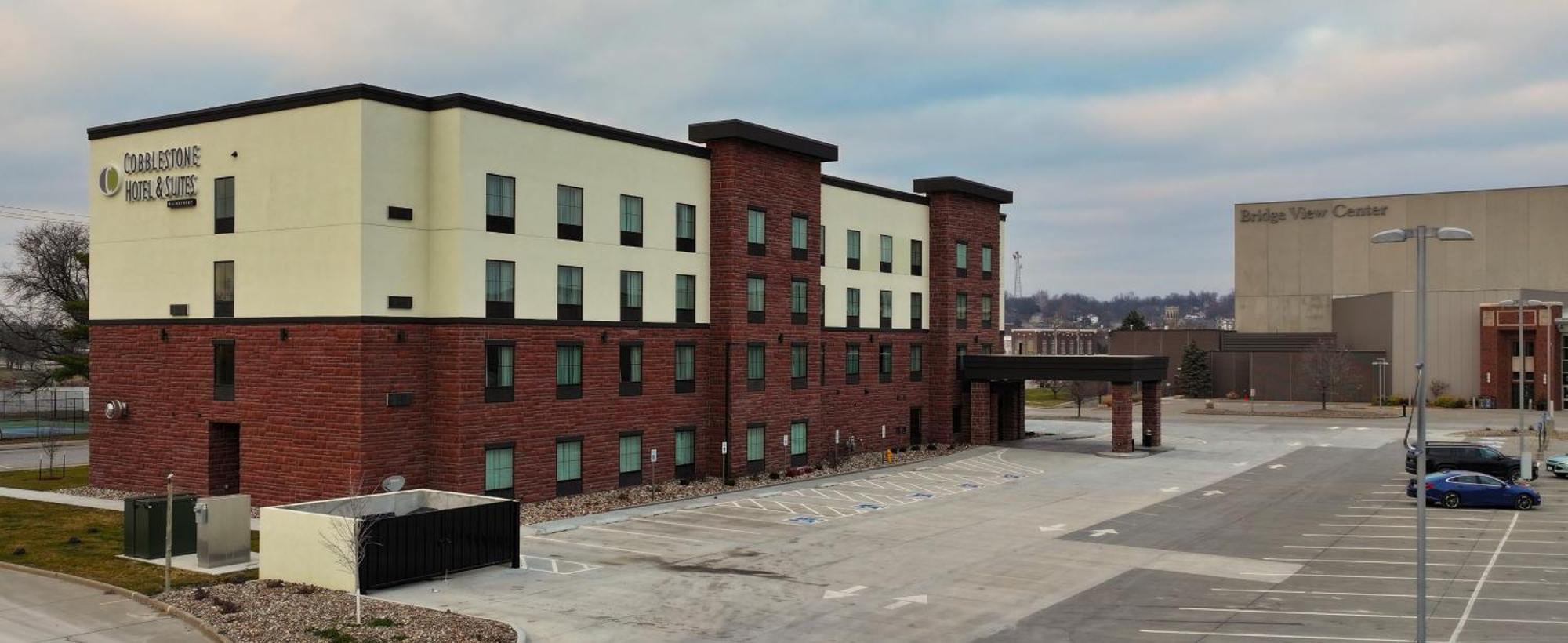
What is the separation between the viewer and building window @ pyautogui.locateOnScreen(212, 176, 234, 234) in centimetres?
4159

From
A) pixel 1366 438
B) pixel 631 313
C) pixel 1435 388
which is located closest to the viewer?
pixel 631 313

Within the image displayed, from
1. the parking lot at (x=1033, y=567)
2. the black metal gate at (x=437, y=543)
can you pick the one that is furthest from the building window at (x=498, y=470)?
the black metal gate at (x=437, y=543)

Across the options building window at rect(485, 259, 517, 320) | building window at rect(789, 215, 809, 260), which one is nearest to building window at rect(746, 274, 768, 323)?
building window at rect(789, 215, 809, 260)

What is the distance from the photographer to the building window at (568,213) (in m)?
43.4

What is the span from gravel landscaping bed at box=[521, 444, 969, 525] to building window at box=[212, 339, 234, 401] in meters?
11.7

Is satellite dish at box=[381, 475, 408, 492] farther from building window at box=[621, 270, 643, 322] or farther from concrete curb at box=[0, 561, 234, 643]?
building window at box=[621, 270, 643, 322]

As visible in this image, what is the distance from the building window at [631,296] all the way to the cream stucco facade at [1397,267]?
8681 cm

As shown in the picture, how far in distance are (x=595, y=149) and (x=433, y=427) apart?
40.9 feet

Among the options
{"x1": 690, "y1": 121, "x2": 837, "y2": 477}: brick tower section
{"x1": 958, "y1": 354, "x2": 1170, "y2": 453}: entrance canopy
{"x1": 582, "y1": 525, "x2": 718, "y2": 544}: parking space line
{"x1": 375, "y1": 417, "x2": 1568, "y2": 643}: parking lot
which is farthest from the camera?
{"x1": 958, "y1": 354, "x2": 1170, "y2": 453}: entrance canopy

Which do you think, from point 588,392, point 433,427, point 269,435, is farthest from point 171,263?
point 588,392

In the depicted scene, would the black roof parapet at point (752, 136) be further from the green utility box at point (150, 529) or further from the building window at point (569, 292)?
the green utility box at point (150, 529)

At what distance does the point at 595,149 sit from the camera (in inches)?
1768

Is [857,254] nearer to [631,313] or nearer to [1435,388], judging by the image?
[631,313]

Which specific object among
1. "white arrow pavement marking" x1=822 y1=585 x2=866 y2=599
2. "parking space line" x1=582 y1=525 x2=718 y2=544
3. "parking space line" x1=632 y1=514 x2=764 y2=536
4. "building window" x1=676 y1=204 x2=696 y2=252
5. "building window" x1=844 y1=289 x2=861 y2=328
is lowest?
"parking space line" x1=632 y1=514 x2=764 y2=536
